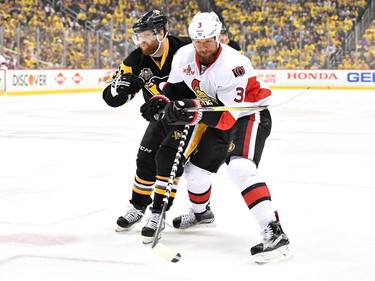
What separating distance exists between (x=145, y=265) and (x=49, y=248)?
1.77ft

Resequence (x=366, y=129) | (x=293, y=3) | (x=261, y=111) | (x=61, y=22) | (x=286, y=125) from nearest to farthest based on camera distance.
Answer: (x=261, y=111) < (x=366, y=129) < (x=286, y=125) < (x=61, y=22) < (x=293, y=3)

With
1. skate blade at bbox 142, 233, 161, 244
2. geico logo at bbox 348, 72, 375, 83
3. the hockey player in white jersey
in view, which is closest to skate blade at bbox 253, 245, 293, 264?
the hockey player in white jersey

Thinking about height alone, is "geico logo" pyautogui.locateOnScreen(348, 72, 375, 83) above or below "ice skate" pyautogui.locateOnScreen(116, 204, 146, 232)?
below

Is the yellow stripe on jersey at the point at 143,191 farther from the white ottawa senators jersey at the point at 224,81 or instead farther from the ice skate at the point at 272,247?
the ice skate at the point at 272,247

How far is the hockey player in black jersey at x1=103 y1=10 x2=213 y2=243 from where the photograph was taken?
146 inches

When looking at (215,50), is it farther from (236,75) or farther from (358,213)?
(358,213)

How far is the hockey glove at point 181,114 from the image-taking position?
3.32 meters

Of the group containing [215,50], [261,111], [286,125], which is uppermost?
[215,50]

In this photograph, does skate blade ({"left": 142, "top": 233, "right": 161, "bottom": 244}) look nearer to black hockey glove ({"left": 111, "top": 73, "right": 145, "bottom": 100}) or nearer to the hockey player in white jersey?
the hockey player in white jersey

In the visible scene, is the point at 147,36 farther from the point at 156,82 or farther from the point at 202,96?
the point at 202,96

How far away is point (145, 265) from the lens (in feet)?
10.3

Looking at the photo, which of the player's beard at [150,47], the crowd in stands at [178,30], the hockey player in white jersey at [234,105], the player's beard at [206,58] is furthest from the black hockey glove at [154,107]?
the crowd in stands at [178,30]

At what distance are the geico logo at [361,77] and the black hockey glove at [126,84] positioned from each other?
17.3 metres

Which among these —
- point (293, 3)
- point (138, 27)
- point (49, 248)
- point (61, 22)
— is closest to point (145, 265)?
point (49, 248)
